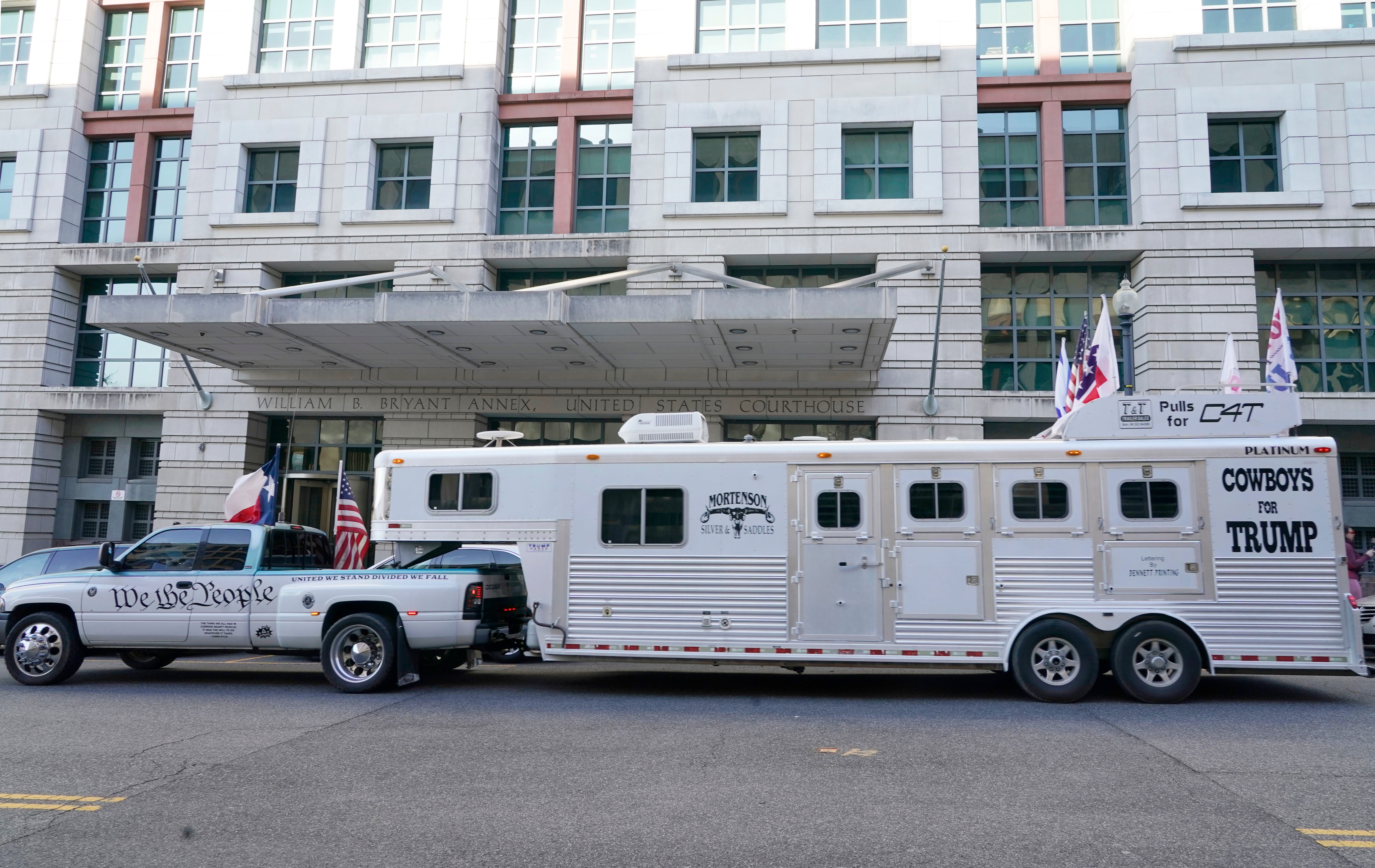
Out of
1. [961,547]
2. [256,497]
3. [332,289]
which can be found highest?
[332,289]

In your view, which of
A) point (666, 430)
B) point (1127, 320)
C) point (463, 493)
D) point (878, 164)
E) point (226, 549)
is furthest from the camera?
point (878, 164)

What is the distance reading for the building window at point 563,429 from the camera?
2111 centimetres

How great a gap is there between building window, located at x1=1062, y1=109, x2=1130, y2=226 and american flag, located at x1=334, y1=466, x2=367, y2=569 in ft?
51.8

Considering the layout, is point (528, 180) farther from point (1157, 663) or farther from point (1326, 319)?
point (1326, 319)

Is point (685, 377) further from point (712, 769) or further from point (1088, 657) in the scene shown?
point (712, 769)

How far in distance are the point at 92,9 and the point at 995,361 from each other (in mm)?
24849

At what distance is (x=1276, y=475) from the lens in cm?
957

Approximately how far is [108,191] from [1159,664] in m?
26.3

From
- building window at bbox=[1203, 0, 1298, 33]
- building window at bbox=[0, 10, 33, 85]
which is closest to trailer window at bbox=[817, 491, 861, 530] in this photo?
building window at bbox=[1203, 0, 1298, 33]

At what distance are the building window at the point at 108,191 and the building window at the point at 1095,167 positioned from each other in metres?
23.2

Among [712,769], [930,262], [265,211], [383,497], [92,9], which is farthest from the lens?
[92,9]

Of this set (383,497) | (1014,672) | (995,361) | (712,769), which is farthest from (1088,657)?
(995,361)

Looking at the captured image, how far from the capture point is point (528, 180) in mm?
21766

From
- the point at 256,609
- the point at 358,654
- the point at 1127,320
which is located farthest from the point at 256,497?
the point at 1127,320
